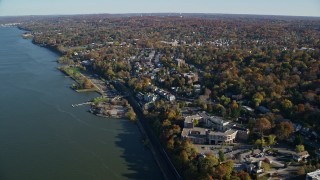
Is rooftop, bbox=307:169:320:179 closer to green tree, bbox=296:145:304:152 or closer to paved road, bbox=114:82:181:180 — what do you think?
green tree, bbox=296:145:304:152

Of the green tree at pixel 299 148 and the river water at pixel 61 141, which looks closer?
the river water at pixel 61 141

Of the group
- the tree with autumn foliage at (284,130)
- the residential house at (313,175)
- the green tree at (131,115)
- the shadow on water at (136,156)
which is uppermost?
the tree with autumn foliage at (284,130)

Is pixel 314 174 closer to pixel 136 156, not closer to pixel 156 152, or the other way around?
pixel 156 152

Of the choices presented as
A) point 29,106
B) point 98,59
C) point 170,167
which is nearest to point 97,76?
point 98,59

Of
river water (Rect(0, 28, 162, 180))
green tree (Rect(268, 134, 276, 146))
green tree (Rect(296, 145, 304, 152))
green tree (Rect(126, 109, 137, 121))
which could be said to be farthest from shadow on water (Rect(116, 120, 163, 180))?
green tree (Rect(296, 145, 304, 152))

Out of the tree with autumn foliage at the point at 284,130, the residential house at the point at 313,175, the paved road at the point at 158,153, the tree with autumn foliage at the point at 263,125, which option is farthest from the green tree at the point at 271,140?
the paved road at the point at 158,153

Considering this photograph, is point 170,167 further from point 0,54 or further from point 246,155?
point 0,54

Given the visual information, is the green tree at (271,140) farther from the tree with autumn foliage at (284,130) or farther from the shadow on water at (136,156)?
the shadow on water at (136,156)
